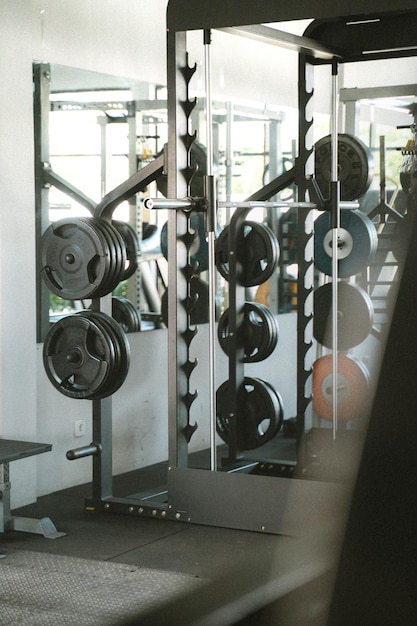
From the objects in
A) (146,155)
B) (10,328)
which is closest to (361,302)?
(146,155)

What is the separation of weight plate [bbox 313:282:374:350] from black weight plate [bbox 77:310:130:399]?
118 cm

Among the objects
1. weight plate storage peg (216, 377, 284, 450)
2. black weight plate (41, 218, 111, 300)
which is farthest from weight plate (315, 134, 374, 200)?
black weight plate (41, 218, 111, 300)

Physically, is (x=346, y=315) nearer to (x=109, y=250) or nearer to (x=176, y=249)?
(x=176, y=249)

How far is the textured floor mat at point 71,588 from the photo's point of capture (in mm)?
2871

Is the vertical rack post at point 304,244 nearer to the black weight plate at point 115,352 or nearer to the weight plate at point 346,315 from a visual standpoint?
the weight plate at point 346,315

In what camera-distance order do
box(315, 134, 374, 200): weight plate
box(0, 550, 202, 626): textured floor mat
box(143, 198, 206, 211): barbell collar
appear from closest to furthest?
box(0, 550, 202, 626): textured floor mat < box(143, 198, 206, 211): barbell collar < box(315, 134, 374, 200): weight plate

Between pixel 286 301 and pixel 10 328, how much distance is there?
2755 mm

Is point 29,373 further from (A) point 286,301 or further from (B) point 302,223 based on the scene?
(A) point 286,301

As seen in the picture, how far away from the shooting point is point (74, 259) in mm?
3955

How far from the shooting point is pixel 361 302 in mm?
4766

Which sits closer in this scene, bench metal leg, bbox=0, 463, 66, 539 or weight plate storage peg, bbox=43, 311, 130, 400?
bench metal leg, bbox=0, 463, 66, 539

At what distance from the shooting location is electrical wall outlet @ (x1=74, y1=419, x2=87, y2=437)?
4.67m

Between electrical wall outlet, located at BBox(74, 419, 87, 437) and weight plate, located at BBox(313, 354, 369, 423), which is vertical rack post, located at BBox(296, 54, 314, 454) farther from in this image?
electrical wall outlet, located at BBox(74, 419, 87, 437)

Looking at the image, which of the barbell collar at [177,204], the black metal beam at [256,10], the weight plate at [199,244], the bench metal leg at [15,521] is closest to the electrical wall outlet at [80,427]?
the bench metal leg at [15,521]
